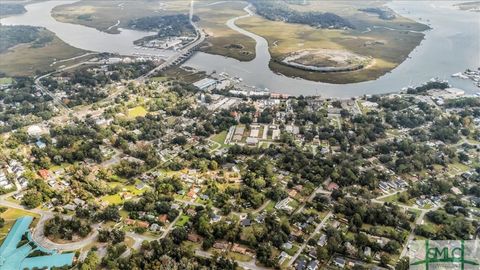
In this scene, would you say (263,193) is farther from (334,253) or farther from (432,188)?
(432,188)

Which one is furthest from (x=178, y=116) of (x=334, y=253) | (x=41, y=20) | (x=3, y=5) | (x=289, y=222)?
(x=3, y=5)

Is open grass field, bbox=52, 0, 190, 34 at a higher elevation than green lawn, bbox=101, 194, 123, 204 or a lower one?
higher

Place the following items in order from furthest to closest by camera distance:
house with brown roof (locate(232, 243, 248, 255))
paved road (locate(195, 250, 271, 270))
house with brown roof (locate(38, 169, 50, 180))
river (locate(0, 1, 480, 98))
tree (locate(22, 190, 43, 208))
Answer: river (locate(0, 1, 480, 98)), house with brown roof (locate(38, 169, 50, 180)), tree (locate(22, 190, 43, 208)), house with brown roof (locate(232, 243, 248, 255)), paved road (locate(195, 250, 271, 270))

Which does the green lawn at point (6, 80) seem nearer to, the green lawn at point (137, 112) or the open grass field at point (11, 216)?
the green lawn at point (137, 112)

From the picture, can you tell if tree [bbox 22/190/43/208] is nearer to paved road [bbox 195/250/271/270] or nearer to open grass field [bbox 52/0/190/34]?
paved road [bbox 195/250/271/270]

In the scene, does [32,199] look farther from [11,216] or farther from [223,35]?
[223,35]

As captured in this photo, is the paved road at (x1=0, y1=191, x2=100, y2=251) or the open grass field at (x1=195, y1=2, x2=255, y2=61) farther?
the open grass field at (x1=195, y1=2, x2=255, y2=61)

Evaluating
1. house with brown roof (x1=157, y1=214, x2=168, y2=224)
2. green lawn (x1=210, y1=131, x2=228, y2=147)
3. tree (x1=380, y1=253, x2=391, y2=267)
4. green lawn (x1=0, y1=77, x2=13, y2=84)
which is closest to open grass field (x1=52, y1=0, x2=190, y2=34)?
green lawn (x1=0, y1=77, x2=13, y2=84)
